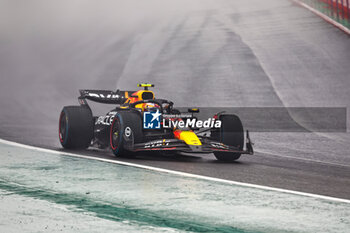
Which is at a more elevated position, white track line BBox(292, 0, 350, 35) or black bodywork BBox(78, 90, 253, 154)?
white track line BBox(292, 0, 350, 35)

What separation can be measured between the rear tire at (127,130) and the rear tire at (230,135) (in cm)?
146

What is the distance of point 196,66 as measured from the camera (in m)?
30.8

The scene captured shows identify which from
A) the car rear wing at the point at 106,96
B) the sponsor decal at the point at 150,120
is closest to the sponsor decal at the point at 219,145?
the sponsor decal at the point at 150,120

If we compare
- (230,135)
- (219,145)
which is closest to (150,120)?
(219,145)

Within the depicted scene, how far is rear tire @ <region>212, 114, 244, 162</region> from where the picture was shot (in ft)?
37.5

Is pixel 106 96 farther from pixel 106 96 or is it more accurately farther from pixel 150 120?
pixel 150 120

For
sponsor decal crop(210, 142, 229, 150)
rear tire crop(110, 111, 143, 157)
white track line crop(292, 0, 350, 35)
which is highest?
white track line crop(292, 0, 350, 35)

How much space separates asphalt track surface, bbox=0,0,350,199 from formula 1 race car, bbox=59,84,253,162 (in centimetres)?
32

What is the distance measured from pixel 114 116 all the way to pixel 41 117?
1070cm

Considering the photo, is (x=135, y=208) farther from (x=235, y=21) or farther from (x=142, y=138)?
(x=235, y=21)

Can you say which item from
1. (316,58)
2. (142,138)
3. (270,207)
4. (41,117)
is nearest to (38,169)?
(142,138)

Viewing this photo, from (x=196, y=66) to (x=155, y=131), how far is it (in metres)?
19.5

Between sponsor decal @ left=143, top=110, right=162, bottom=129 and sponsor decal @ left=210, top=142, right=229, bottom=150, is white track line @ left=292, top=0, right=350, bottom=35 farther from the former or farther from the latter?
sponsor decal @ left=143, top=110, right=162, bottom=129

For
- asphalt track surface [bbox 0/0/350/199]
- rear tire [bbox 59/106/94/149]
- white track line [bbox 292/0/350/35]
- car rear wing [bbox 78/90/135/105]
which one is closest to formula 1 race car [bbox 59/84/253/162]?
rear tire [bbox 59/106/94/149]
